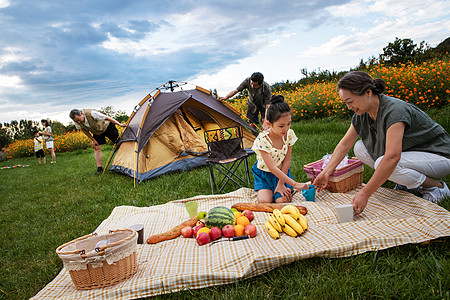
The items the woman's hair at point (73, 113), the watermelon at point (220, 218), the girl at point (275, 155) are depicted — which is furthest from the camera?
the woman's hair at point (73, 113)

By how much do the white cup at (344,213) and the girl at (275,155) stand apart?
54 centimetres

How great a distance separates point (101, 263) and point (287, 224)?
147 cm

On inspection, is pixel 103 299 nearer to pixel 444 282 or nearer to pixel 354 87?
pixel 444 282

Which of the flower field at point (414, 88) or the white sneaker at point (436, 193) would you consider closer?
the white sneaker at point (436, 193)

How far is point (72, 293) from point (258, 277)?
131 centimetres

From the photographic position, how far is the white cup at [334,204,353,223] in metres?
2.47

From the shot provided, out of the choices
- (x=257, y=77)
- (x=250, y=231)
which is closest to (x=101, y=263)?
(x=250, y=231)

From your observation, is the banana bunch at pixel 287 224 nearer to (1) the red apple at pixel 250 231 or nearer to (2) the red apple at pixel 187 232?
(1) the red apple at pixel 250 231

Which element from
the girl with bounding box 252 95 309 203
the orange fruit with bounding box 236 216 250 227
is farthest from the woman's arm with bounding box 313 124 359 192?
the orange fruit with bounding box 236 216 250 227

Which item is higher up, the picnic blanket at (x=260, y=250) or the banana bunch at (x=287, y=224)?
the banana bunch at (x=287, y=224)

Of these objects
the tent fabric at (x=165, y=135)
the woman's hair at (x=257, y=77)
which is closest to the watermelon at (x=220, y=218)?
the tent fabric at (x=165, y=135)

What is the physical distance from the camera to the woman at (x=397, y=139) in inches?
94.7

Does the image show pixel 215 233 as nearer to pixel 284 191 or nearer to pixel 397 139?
pixel 284 191

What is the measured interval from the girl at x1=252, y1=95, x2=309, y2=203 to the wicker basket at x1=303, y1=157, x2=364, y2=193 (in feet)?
1.37
